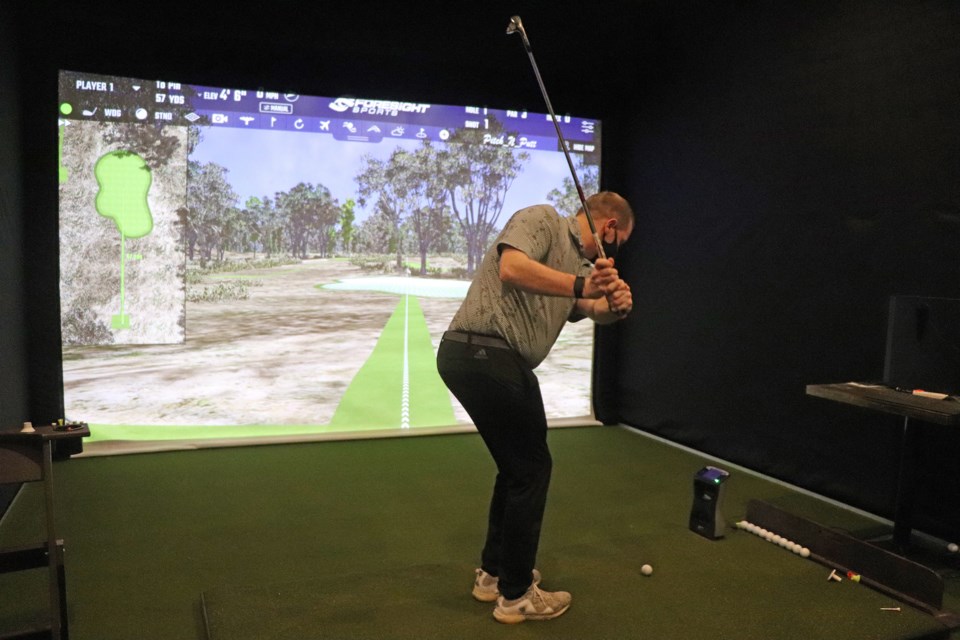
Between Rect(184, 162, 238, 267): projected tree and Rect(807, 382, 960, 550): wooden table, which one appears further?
Rect(184, 162, 238, 267): projected tree

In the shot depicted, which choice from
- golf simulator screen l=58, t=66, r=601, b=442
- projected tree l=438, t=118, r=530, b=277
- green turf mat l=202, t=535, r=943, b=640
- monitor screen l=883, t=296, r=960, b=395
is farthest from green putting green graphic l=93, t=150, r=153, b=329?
monitor screen l=883, t=296, r=960, b=395

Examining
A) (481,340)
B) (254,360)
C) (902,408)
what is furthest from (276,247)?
(902,408)

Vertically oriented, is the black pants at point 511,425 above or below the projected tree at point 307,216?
below

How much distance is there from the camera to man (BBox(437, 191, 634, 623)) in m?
2.00

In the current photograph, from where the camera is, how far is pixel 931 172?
305cm

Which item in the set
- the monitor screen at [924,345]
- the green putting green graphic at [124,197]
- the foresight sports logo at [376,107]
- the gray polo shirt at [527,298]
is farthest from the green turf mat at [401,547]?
the foresight sports logo at [376,107]

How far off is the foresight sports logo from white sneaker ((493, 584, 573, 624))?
→ 11.4ft

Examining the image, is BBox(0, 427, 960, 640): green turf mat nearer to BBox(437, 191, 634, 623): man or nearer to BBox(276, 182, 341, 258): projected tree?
BBox(437, 191, 634, 623): man

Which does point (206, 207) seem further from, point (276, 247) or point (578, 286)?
point (578, 286)

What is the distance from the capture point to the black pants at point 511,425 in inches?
78.9

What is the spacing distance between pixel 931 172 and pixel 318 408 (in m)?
3.68

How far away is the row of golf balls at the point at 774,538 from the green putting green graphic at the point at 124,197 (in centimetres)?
365

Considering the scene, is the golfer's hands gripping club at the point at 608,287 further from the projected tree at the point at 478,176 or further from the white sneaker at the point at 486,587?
the projected tree at the point at 478,176

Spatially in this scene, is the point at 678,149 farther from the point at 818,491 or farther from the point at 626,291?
the point at 626,291
